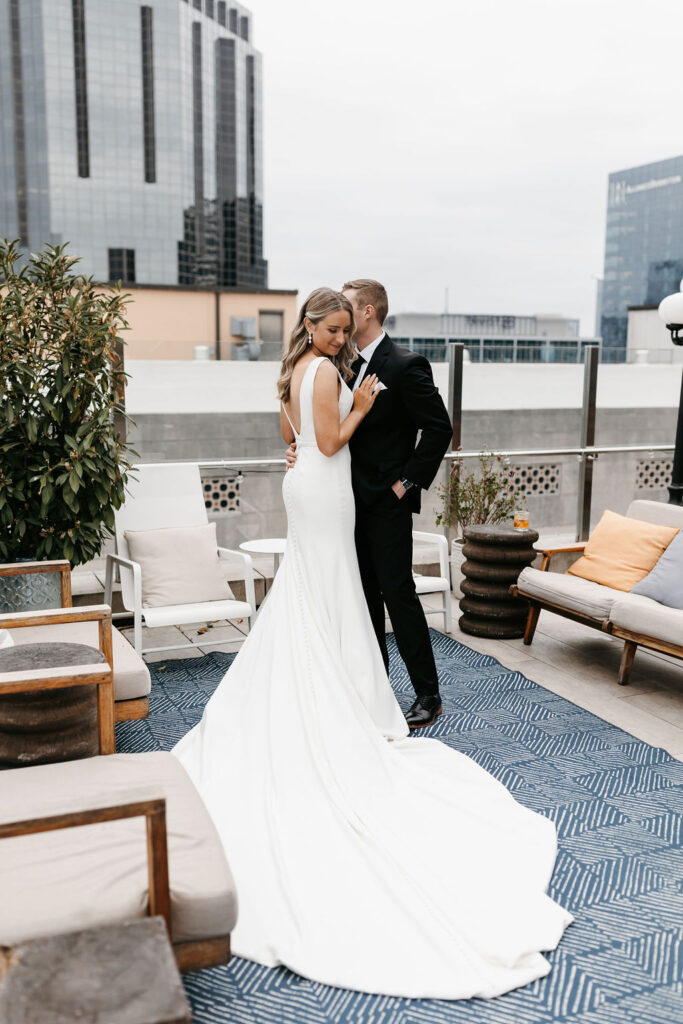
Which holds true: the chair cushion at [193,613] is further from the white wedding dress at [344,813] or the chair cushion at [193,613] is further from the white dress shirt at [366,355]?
the white dress shirt at [366,355]

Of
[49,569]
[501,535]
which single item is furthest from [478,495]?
[49,569]

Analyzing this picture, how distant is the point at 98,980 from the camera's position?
147 centimetres

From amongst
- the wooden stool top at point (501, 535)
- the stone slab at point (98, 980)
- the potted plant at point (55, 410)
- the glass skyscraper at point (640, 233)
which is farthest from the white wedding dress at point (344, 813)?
the glass skyscraper at point (640, 233)

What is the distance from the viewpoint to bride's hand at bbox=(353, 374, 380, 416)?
3441mm

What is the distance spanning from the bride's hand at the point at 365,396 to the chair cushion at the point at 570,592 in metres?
1.82

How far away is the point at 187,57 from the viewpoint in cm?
6994

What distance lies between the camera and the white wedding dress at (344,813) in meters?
2.23

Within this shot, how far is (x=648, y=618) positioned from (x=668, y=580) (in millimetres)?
384

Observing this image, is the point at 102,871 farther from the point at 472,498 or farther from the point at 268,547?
the point at 472,498

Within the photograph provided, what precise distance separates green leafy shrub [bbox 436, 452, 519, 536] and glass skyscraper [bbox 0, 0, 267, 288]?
207 ft

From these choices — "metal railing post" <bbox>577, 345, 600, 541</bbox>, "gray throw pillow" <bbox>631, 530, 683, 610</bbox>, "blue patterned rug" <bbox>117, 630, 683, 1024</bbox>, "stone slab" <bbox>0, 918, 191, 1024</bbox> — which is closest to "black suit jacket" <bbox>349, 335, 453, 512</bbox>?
"blue patterned rug" <bbox>117, 630, 683, 1024</bbox>

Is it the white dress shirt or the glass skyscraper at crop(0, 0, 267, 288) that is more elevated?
the glass skyscraper at crop(0, 0, 267, 288)

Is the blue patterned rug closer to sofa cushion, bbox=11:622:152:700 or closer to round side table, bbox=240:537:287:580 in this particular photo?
sofa cushion, bbox=11:622:152:700

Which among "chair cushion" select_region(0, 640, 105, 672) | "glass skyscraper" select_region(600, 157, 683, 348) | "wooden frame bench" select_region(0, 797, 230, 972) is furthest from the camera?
"glass skyscraper" select_region(600, 157, 683, 348)
